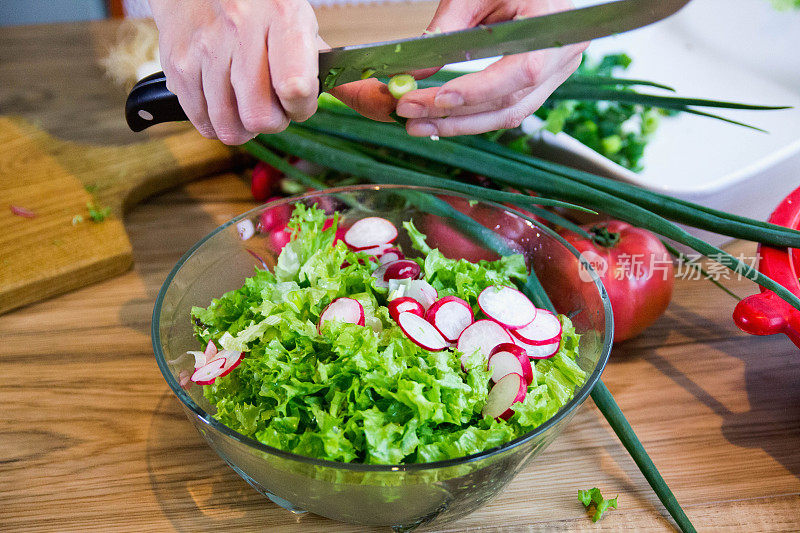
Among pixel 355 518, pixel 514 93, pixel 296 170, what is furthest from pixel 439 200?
pixel 355 518

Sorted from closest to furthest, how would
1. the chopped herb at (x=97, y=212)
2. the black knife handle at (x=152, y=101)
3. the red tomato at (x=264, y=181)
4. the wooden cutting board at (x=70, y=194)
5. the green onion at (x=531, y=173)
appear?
1. the black knife handle at (x=152, y=101)
2. the green onion at (x=531, y=173)
3. the wooden cutting board at (x=70, y=194)
4. the chopped herb at (x=97, y=212)
5. the red tomato at (x=264, y=181)

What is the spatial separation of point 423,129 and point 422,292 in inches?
9.6

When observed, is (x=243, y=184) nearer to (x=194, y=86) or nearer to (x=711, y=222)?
(x=194, y=86)

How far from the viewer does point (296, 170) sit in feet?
4.60

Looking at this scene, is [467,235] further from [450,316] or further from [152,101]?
[152,101]

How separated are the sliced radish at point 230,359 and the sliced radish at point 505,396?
0.33 meters

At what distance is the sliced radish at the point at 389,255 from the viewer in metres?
1.11

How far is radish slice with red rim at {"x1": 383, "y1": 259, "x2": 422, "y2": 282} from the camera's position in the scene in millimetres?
1029

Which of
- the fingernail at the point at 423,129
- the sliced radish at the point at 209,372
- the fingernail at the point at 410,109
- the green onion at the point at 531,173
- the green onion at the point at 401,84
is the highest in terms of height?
the green onion at the point at 401,84

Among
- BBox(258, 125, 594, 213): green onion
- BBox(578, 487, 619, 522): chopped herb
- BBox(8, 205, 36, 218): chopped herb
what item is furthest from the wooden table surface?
BBox(258, 125, 594, 213): green onion

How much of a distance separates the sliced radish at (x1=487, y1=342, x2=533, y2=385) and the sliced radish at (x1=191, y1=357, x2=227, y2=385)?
35 centimetres

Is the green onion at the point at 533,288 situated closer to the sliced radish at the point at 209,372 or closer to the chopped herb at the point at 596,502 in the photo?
the chopped herb at the point at 596,502

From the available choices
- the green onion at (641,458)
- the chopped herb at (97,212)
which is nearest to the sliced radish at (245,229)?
the chopped herb at (97,212)

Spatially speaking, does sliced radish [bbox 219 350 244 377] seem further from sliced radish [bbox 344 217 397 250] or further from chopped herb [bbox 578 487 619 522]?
chopped herb [bbox 578 487 619 522]
